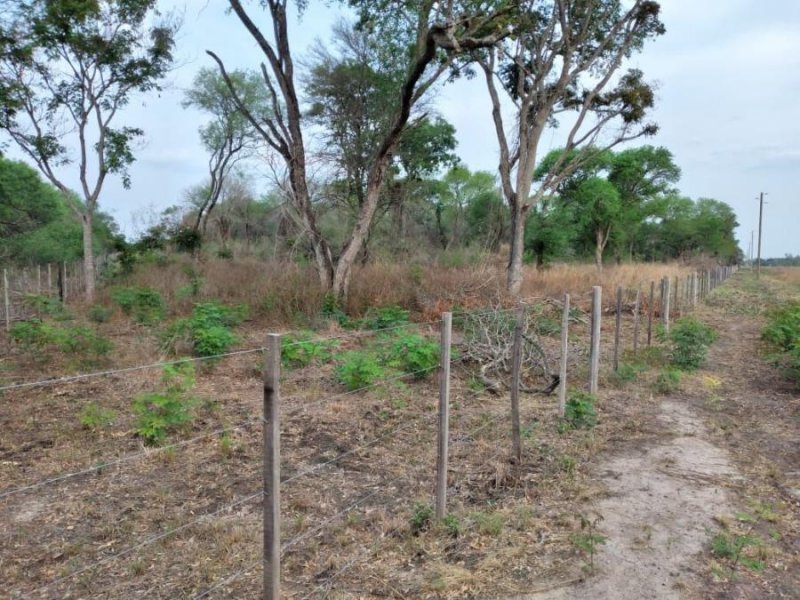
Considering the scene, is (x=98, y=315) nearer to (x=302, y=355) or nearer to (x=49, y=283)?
(x=49, y=283)

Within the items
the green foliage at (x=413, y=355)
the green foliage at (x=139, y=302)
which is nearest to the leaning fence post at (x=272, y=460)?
the green foliage at (x=413, y=355)

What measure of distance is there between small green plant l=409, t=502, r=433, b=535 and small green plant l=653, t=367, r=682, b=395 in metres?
5.45

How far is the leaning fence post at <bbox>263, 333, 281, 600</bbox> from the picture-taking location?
262 cm

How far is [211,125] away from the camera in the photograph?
3394 centimetres

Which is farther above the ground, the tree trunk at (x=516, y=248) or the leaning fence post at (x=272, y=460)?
the tree trunk at (x=516, y=248)

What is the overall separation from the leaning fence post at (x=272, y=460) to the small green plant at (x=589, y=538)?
1947 mm

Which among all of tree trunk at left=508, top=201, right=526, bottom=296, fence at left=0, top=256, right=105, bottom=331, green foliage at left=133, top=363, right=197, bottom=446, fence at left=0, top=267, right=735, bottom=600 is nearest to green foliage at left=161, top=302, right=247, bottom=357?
fence at left=0, top=267, right=735, bottom=600

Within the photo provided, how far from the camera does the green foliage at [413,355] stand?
8047 mm

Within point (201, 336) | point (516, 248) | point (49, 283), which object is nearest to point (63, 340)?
point (201, 336)

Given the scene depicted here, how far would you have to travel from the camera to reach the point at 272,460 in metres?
2.75

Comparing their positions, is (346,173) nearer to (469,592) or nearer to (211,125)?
(211,125)

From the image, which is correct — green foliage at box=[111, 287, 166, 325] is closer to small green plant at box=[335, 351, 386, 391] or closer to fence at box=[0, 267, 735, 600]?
fence at box=[0, 267, 735, 600]

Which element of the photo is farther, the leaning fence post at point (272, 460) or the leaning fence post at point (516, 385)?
the leaning fence post at point (516, 385)

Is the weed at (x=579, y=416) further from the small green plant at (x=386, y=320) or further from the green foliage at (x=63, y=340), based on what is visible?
the green foliage at (x=63, y=340)
